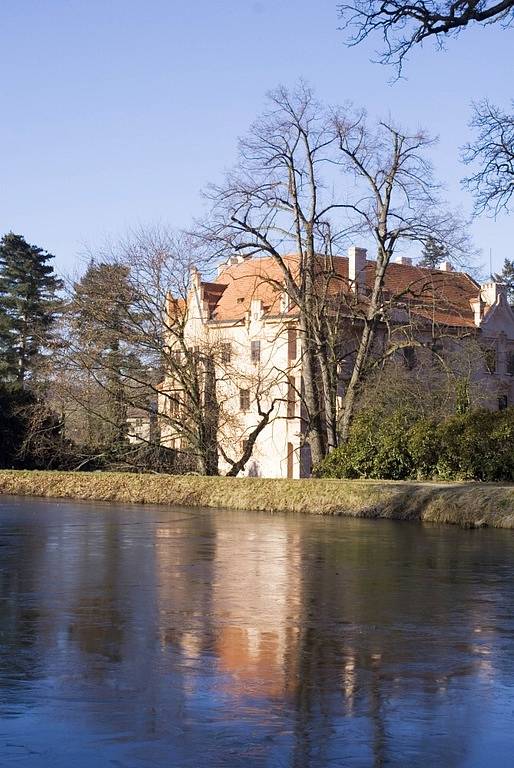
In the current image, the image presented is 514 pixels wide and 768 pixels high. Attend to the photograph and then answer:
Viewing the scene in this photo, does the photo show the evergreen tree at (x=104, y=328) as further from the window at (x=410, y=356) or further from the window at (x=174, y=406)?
the window at (x=410, y=356)

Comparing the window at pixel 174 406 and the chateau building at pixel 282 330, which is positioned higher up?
the chateau building at pixel 282 330

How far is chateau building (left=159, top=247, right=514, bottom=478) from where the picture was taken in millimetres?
41031

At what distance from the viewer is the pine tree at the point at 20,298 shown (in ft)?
261

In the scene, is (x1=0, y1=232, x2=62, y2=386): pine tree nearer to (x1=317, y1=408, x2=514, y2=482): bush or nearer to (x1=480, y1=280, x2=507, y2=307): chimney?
(x1=480, y1=280, x2=507, y2=307): chimney

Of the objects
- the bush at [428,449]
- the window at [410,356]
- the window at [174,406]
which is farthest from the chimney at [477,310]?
the bush at [428,449]

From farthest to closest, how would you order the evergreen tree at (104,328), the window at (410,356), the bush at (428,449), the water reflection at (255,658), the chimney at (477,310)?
the chimney at (477,310) → the window at (410,356) → the evergreen tree at (104,328) → the bush at (428,449) → the water reflection at (255,658)

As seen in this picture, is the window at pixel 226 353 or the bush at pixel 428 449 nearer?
the bush at pixel 428 449

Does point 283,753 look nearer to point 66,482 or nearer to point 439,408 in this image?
point 66,482

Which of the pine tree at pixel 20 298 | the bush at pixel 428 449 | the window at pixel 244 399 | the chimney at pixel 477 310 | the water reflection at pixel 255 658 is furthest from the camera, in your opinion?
A: the pine tree at pixel 20 298

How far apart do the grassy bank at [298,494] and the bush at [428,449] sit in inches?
77.7

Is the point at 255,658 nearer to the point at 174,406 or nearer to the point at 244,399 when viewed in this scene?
the point at 174,406

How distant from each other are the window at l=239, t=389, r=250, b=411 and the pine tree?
3595 cm

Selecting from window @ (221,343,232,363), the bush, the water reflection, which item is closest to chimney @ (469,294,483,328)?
window @ (221,343,232,363)

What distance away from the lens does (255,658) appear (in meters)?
8.84
